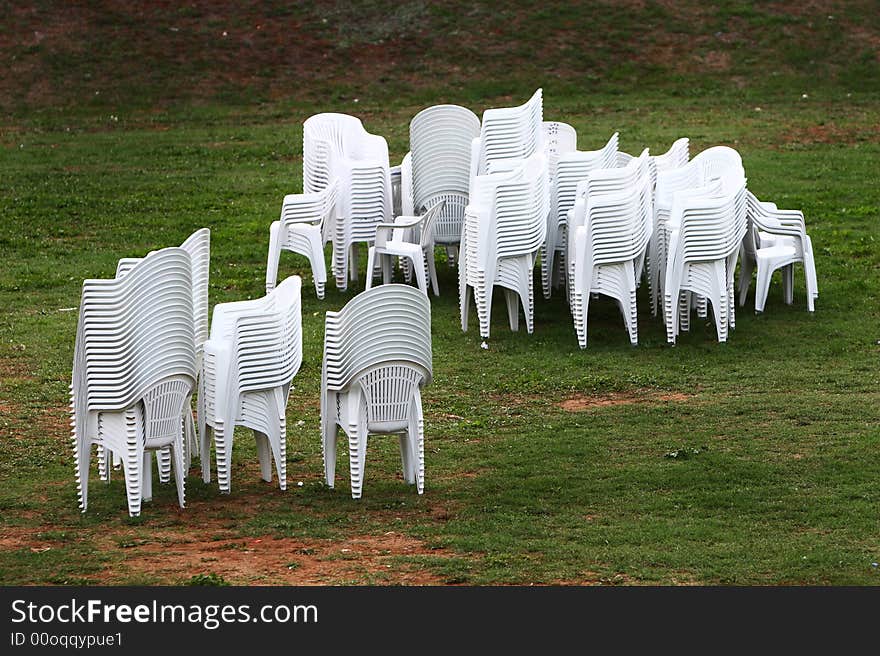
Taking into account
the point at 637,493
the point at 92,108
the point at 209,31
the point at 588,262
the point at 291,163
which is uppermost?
the point at 209,31

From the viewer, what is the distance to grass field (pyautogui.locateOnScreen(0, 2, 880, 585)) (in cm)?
880

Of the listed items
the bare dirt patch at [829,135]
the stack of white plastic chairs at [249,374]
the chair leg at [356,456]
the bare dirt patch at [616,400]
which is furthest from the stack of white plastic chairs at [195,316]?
the bare dirt patch at [829,135]

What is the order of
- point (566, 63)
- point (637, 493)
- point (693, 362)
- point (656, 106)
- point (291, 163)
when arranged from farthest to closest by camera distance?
point (566, 63) → point (656, 106) → point (291, 163) → point (693, 362) → point (637, 493)

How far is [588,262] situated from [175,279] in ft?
17.5

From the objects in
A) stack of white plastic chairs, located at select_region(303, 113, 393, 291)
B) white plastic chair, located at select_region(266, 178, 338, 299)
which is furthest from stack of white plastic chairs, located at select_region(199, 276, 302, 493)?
stack of white plastic chairs, located at select_region(303, 113, 393, 291)

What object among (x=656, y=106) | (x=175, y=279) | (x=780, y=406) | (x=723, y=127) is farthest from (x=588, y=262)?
(x=656, y=106)

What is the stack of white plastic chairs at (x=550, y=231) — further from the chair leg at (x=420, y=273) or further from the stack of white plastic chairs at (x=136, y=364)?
the stack of white plastic chairs at (x=136, y=364)

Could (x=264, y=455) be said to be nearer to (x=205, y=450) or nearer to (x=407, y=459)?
(x=205, y=450)

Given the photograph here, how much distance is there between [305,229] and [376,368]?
6.10 m

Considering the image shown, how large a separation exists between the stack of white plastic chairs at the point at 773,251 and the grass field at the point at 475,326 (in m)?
0.27

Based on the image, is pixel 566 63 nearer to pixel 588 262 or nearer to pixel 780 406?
pixel 588 262

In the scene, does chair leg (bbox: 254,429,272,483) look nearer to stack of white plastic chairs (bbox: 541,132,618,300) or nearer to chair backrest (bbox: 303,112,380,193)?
stack of white plastic chairs (bbox: 541,132,618,300)

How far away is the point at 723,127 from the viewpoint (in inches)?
1020

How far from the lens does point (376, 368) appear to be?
9477 millimetres
